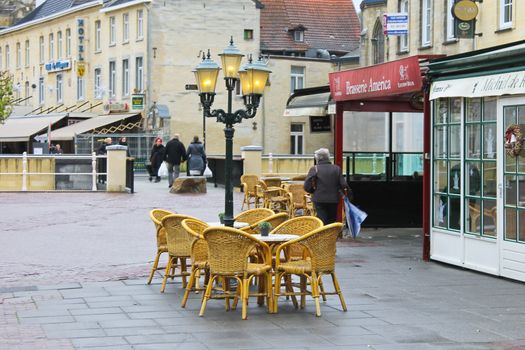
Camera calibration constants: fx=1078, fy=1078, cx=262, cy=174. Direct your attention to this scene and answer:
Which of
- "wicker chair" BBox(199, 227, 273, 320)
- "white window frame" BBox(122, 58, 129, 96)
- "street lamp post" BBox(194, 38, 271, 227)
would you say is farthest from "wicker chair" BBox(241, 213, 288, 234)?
"white window frame" BBox(122, 58, 129, 96)

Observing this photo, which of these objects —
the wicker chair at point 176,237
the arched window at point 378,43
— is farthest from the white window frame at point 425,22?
the wicker chair at point 176,237

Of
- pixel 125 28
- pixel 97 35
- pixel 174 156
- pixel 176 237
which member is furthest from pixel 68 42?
pixel 176 237

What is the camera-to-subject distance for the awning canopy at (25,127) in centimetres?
5325

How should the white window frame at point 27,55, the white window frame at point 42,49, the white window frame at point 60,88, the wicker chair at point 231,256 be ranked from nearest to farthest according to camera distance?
1. the wicker chair at point 231,256
2. the white window frame at point 60,88
3. the white window frame at point 42,49
4. the white window frame at point 27,55

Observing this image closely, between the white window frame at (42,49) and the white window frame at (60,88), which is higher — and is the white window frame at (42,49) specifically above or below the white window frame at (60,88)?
above

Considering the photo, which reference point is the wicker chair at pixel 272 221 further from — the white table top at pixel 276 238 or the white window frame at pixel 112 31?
the white window frame at pixel 112 31

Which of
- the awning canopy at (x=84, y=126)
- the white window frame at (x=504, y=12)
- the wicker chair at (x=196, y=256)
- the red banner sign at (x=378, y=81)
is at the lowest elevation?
the wicker chair at (x=196, y=256)

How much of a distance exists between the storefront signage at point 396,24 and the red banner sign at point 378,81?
48.8 feet

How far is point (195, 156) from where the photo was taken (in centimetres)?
3316

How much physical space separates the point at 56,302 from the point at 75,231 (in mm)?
8711

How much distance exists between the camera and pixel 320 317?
34.2 ft

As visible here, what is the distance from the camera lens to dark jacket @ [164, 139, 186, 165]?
32750 millimetres

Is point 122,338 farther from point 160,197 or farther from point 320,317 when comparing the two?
point 160,197

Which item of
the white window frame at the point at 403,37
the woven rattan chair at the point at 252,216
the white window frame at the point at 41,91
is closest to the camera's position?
the woven rattan chair at the point at 252,216
